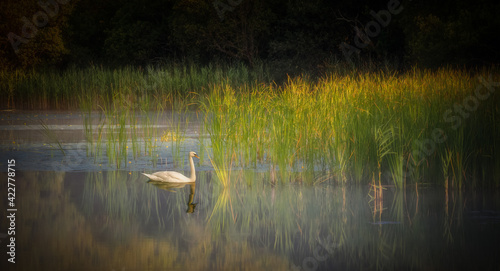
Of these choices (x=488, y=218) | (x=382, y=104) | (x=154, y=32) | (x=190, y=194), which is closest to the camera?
(x=488, y=218)

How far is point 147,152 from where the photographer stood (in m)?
10.2

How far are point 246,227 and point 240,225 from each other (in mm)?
89

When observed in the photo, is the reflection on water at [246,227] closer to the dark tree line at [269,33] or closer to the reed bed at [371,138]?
the reed bed at [371,138]

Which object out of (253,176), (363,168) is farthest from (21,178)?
(363,168)

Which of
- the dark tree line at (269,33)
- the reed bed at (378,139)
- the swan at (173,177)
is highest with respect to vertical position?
the dark tree line at (269,33)

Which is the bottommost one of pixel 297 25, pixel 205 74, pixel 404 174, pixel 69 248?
pixel 69 248

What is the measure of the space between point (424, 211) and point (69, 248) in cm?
334

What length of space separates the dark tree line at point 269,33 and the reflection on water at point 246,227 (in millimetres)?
13765

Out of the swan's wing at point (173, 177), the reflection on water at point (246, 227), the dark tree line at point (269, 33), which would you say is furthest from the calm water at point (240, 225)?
the dark tree line at point (269, 33)

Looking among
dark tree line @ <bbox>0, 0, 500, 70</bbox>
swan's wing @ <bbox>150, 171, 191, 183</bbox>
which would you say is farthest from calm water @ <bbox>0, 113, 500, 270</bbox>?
dark tree line @ <bbox>0, 0, 500, 70</bbox>

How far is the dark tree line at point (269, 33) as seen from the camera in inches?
815

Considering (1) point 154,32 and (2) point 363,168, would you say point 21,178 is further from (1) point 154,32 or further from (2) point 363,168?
(1) point 154,32

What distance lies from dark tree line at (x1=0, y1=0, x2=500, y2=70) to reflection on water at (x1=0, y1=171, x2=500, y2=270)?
45.2ft

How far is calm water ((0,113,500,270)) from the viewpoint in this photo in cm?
479
